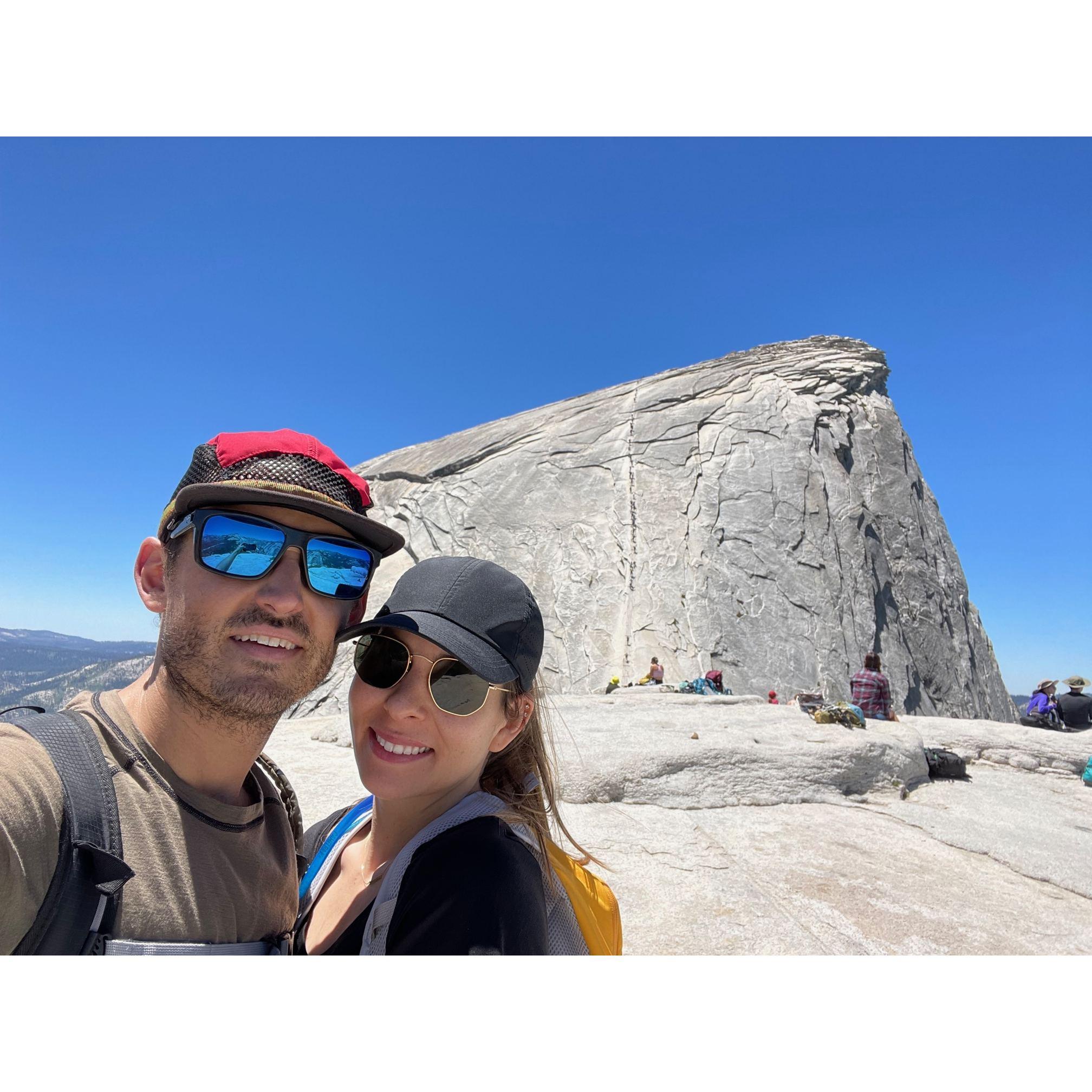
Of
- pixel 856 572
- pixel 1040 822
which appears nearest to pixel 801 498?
pixel 856 572

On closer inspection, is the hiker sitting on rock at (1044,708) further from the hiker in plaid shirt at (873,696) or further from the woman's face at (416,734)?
the woman's face at (416,734)

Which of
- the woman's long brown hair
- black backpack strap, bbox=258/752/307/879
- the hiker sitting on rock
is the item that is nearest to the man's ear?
black backpack strap, bbox=258/752/307/879

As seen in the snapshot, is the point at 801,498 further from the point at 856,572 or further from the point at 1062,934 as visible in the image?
the point at 1062,934

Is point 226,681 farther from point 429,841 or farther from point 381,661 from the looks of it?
point 429,841

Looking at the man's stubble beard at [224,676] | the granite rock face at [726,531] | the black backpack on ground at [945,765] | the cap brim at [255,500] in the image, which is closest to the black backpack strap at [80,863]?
the man's stubble beard at [224,676]

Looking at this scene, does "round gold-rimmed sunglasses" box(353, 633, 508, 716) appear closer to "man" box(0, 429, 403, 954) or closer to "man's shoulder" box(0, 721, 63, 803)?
"man" box(0, 429, 403, 954)
